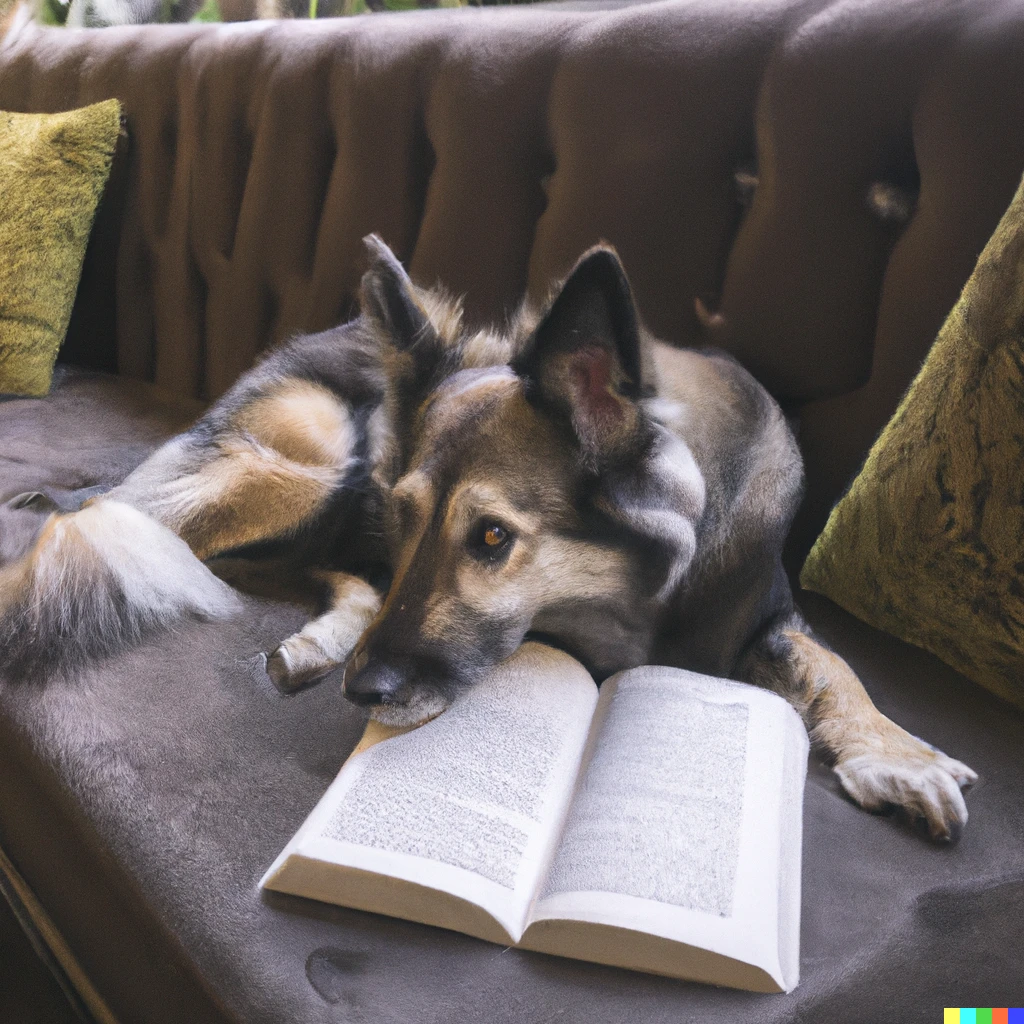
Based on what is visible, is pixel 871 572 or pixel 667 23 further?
pixel 667 23

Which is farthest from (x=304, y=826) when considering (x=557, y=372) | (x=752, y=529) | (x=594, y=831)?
(x=752, y=529)

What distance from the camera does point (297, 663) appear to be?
1170 millimetres

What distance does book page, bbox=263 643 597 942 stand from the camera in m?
0.77

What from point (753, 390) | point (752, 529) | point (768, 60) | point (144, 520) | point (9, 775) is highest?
point (768, 60)

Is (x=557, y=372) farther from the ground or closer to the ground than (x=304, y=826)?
farther from the ground

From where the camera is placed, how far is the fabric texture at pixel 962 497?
0.94 metres

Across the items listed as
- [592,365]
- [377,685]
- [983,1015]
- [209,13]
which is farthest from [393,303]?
[209,13]

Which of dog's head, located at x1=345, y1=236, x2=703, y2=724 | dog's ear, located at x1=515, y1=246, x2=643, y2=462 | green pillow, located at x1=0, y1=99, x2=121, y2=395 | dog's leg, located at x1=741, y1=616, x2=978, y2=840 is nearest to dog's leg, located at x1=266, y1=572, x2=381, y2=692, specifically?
dog's head, located at x1=345, y1=236, x2=703, y2=724

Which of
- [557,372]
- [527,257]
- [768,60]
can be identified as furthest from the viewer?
[527,257]

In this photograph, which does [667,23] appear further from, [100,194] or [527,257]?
[100,194]

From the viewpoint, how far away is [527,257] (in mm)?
1712

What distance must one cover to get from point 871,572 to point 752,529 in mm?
172

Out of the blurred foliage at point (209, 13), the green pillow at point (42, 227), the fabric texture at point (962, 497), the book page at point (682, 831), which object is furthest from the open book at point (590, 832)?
the blurred foliage at point (209, 13)

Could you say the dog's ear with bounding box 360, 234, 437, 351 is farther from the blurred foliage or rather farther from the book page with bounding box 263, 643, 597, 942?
the blurred foliage
